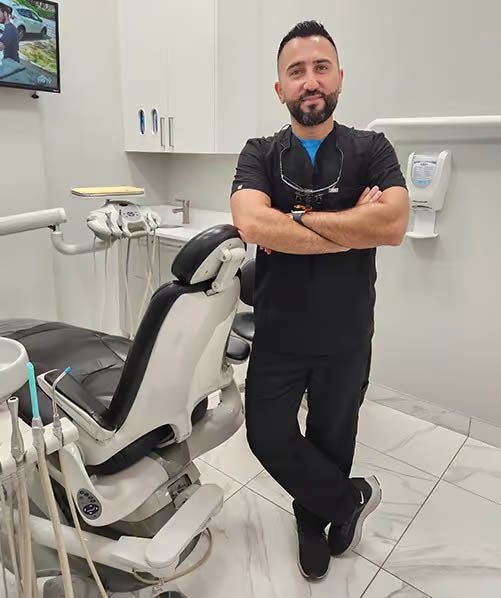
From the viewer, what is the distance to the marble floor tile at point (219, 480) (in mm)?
1975

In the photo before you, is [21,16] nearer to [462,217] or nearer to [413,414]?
[462,217]

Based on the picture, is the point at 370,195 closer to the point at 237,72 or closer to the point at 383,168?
the point at 383,168

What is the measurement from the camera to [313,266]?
1.40 metres

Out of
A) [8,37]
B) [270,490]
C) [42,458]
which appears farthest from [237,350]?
[8,37]

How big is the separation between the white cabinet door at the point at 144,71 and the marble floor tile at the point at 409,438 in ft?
6.32

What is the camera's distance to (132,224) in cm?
209

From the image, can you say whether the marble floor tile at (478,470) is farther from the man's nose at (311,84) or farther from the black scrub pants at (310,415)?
the man's nose at (311,84)

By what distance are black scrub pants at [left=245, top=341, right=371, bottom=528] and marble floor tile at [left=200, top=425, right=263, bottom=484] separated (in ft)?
1.80

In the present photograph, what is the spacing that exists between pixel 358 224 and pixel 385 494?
1218mm

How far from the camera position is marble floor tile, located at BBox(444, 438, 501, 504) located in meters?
2.01

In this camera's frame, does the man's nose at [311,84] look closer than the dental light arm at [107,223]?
Yes

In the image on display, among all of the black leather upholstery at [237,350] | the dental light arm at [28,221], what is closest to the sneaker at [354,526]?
the black leather upholstery at [237,350]

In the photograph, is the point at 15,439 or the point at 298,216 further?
the point at 298,216

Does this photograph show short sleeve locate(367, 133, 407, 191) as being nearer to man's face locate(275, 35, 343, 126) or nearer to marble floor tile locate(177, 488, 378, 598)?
man's face locate(275, 35, 343, 126)
